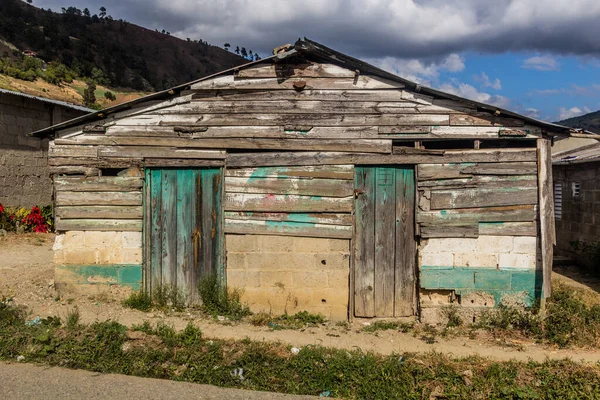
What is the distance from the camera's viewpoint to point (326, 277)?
7.38 meters

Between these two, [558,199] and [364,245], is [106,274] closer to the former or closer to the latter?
[364,245]

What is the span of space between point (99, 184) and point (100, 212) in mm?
417

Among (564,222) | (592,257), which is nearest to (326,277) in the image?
(592,257)

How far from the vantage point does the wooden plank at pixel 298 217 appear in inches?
288

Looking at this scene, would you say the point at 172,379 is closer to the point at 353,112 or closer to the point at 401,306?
the point at 401,306

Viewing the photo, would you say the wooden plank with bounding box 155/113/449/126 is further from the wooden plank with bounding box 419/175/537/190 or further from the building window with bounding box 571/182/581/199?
the building window with bounding box 571/182/581/199

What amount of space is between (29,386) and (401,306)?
15.8 feet

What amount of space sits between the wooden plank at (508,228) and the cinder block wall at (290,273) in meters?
1.95

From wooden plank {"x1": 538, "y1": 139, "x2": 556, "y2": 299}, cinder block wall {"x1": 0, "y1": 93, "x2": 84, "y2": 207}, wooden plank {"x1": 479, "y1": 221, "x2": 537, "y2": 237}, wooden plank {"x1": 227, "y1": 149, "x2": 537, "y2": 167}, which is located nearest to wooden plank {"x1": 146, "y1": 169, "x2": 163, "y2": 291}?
wooden plank {"x1": 227, "y1": 149, "x2": 537, "y2": 167}

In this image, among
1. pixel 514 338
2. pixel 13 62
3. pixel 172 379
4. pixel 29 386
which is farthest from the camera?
pixel 13 62

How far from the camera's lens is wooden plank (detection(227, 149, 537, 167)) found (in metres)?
7.20

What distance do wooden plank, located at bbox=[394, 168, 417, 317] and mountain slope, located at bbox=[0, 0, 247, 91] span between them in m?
40.8

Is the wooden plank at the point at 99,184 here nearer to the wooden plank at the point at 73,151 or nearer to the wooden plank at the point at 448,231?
the wooden plank at the point at 73,151

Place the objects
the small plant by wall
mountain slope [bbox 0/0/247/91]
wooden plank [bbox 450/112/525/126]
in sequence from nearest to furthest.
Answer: wooden plank [bbox 450/112/525/126], the small plant by wall, mountain slope [bbox 0/0/247/91]
